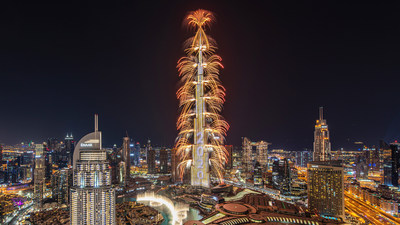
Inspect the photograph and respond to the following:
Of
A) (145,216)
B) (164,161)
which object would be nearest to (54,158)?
(164,161)

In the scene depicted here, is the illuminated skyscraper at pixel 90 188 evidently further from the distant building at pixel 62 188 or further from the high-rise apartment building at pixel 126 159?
the high-rise apartment building at pixel 126 159

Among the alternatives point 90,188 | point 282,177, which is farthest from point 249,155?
point 90,188

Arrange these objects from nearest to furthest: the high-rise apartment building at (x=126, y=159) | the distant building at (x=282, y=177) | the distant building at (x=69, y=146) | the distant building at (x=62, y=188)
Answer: the distant building at (x=62, y=188)
the distant building at (x=282, y=177)
the high-rise apartment building at (x=126, y=159)
the distant building at (x=69, y=146)

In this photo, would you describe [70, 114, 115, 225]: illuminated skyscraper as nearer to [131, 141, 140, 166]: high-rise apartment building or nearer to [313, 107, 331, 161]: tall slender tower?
[313, 107, 331, 161]: tall slender tower

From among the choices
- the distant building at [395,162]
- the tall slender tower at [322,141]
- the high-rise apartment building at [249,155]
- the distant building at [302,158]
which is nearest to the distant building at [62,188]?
the high-rise apartment building at [249,155]

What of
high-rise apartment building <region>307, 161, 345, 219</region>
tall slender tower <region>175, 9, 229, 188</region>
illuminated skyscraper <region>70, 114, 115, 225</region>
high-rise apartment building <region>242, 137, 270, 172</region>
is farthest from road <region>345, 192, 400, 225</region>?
illuminated skyscraper <region>70, 114, 115, 225</region>

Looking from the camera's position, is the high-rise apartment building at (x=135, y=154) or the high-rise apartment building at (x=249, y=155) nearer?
the high-rise apartment building at (x=249, y=155)

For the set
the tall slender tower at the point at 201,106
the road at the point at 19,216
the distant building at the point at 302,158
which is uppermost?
the tall slender tower at the point at 201,106
